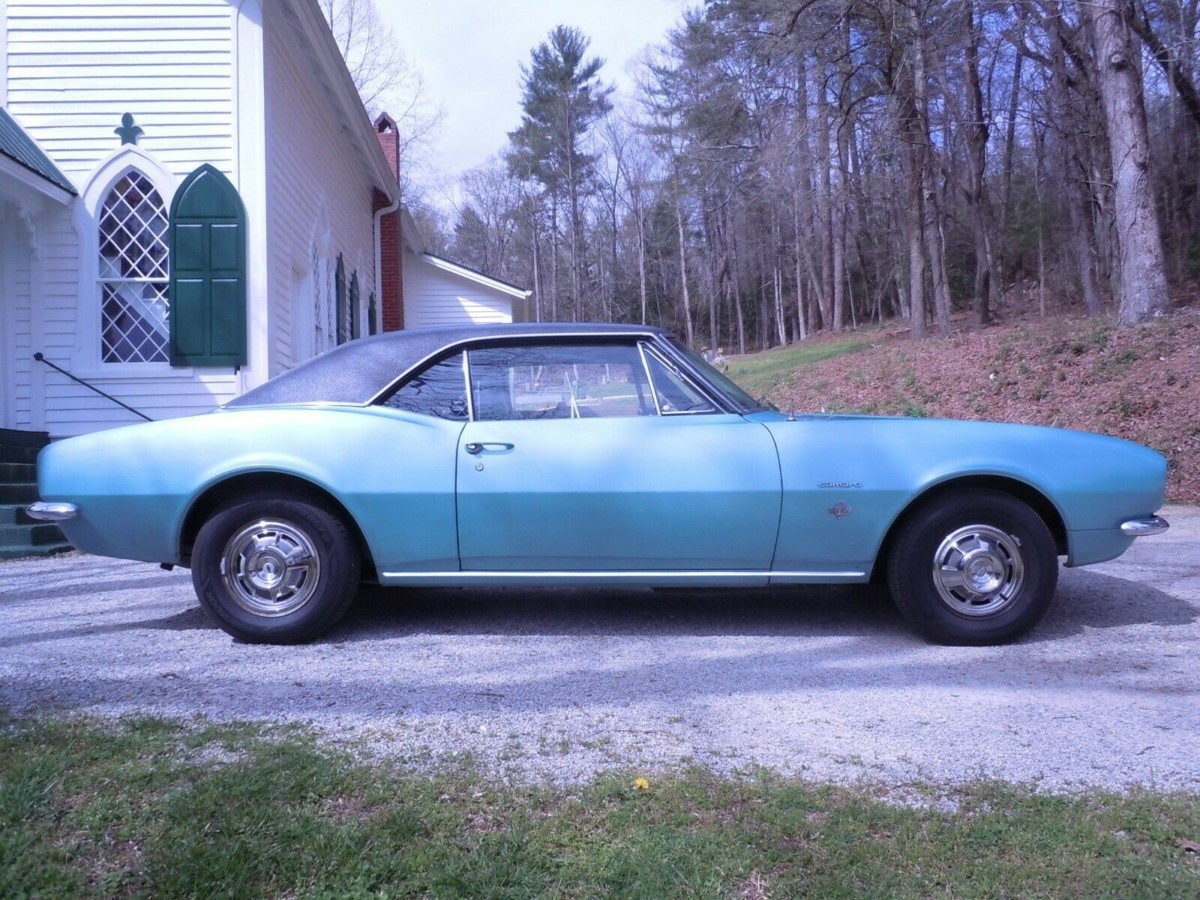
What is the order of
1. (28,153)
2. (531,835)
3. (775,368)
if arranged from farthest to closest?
1. (775,368)
2. (28,153)
3. (531,835)

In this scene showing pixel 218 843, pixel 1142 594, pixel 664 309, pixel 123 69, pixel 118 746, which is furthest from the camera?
pixel 664 309

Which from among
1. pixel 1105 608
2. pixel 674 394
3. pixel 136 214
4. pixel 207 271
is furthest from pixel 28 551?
pixel 1105 608

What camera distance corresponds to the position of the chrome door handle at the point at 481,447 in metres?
4.39

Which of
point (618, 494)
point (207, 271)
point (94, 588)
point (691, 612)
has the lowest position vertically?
point (691, 612)

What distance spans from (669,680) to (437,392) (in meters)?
1.72

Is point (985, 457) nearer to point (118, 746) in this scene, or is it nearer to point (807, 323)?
point (118, 746)

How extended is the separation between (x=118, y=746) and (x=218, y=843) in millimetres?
791

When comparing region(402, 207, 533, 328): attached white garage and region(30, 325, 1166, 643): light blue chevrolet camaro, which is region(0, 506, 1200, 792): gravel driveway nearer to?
region(30, 325, 1166, 643): light blue chevrolet camaro

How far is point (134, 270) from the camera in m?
10.0

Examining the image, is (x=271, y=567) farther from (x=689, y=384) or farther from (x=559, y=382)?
(x=689, y=384)

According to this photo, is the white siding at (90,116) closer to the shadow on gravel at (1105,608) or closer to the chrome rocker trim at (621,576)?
the chrome rocker trim at (621,576)

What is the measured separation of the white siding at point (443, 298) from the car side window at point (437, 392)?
17560 millimetres

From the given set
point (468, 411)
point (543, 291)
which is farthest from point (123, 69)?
point (543, 291)

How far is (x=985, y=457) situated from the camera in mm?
4320
